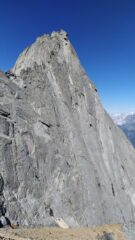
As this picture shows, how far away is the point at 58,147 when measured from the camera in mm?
43594

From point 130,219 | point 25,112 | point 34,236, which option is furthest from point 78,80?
point 34,236

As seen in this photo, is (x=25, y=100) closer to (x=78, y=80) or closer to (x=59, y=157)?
(x=59, y=157)

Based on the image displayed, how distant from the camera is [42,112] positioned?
45812 millimetres

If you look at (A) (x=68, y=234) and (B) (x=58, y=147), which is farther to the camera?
(B) (x=58, y=147)

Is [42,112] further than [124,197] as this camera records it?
No

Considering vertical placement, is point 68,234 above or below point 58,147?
below

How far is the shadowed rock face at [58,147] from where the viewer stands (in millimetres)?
36250

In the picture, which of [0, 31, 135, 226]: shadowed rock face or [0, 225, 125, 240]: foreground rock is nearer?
[0, 225, 125, 240]: foreground rock

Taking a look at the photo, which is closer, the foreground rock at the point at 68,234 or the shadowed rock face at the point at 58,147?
the foreground rock at the point at 68,234

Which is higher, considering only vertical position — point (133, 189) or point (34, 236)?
point (133, 189)

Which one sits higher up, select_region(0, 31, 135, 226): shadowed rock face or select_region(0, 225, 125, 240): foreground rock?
select_region(0, 31, 135, 226): shadowed rock face

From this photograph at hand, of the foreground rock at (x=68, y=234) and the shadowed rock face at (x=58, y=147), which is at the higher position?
the shadowed rock face at (x=58, y=147)

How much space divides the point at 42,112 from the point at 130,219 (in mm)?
26148

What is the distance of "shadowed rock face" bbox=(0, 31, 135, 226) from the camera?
36.2m
